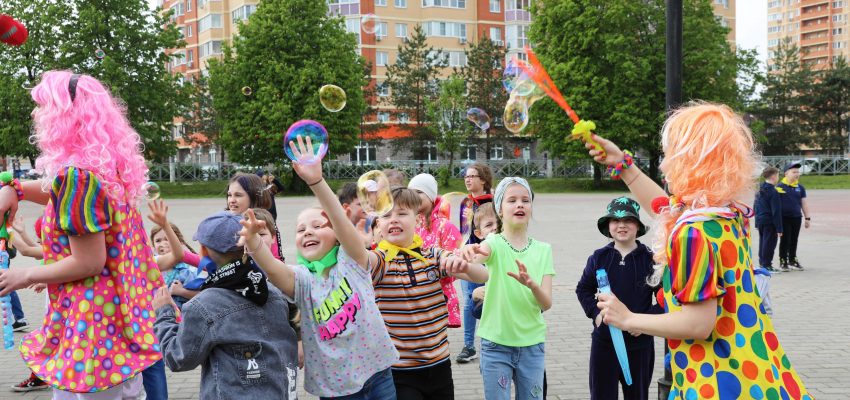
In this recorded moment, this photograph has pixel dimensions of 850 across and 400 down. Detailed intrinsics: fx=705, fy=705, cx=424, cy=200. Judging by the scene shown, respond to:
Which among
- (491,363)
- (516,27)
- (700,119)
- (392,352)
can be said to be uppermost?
Answer: (516,27)

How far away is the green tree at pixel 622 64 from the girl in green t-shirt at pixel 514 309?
34205 mm

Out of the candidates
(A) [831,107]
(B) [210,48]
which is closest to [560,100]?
(B) [210,48]

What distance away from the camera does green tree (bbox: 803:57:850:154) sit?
2586 inches

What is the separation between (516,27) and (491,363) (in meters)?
65.9

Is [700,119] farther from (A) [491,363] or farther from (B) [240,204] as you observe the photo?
(B) [240,204]

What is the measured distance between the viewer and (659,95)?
130 ft

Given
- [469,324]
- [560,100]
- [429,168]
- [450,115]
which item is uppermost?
[450,115]

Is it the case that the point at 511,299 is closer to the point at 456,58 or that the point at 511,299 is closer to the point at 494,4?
the point at 456,58

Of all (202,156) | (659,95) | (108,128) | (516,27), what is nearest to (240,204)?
(108,128)

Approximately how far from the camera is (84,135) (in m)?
3.12

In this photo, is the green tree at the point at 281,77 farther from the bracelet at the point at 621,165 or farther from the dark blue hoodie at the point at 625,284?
the bracelet at the point at 621,165

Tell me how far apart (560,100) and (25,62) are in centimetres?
4187

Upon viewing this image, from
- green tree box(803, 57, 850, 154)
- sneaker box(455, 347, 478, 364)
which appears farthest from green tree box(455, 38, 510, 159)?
sneaker box(455, 347, 478, 364)

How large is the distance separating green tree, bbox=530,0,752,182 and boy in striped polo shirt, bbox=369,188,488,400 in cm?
3486
